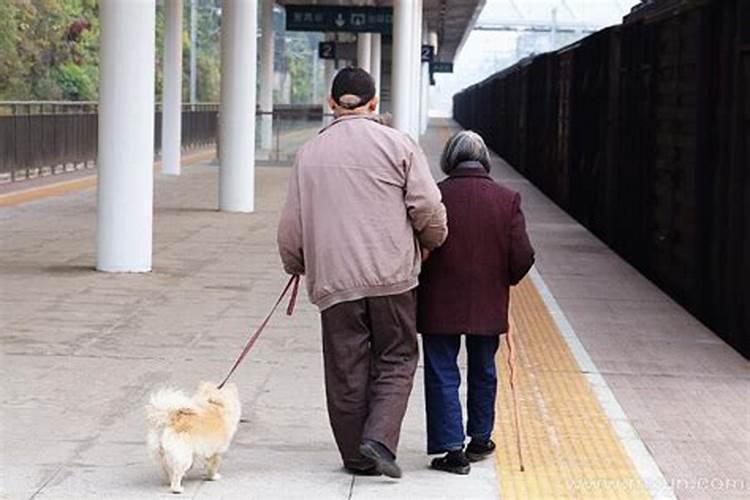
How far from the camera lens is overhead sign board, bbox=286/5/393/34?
133 feet

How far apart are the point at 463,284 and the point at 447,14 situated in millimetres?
58997

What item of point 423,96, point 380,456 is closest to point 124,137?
point 380,456

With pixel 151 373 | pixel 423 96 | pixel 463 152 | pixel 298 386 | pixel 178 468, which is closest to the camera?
pixel 178 468

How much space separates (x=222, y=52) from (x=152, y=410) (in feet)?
53.1

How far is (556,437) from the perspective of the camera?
25.1ft

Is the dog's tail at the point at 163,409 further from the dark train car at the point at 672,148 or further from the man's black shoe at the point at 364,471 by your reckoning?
the dark train car at the point at 672,148

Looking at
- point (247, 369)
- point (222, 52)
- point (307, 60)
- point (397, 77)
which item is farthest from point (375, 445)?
point (307, 60)

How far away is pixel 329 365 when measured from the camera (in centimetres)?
669

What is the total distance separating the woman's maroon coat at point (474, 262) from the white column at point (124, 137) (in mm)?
7338

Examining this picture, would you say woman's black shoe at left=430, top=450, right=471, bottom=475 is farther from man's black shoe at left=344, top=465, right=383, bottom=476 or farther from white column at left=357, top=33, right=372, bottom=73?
white column at left=357, top=33, right=372, bottom=73

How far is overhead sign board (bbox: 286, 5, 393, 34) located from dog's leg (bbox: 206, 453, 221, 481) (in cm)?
3440

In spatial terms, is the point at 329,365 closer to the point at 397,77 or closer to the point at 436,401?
the point at 436,401

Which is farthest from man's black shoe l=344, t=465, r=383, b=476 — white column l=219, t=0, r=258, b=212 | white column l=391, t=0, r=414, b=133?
white column l=391, t=0, r=414, b=133

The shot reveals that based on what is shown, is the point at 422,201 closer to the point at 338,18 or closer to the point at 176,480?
the point at 176,480
